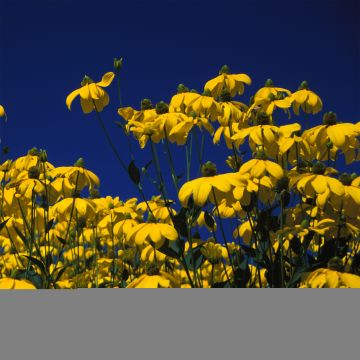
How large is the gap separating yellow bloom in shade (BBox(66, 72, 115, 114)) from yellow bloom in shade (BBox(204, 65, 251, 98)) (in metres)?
0.30

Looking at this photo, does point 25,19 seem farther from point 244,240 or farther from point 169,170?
point 244,240

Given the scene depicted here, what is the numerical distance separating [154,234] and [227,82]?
609mm

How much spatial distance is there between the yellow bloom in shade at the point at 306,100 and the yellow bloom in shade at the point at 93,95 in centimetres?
56

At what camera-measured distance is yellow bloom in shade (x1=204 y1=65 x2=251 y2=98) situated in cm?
199

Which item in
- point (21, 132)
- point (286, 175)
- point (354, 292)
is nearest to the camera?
point (354, 292)

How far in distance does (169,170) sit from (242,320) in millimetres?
583

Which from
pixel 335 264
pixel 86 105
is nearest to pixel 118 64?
pixel 86 105

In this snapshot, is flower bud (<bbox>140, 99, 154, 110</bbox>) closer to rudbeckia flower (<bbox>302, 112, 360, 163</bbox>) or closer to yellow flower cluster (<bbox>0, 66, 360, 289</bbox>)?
yellow flower cluster (<bbox>0, 66, 360, 289</bbox>)

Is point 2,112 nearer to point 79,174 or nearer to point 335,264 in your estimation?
point 79,174

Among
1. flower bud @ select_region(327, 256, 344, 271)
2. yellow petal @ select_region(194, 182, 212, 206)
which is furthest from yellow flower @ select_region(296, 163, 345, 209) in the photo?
yellow petal @ select_region(194, 182, 212, 206)

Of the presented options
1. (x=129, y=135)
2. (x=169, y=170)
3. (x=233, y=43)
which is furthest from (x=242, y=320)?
(x=233, y=43)

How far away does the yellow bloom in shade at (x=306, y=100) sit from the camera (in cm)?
195

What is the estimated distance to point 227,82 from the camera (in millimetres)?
2012

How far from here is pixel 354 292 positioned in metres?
1.46
